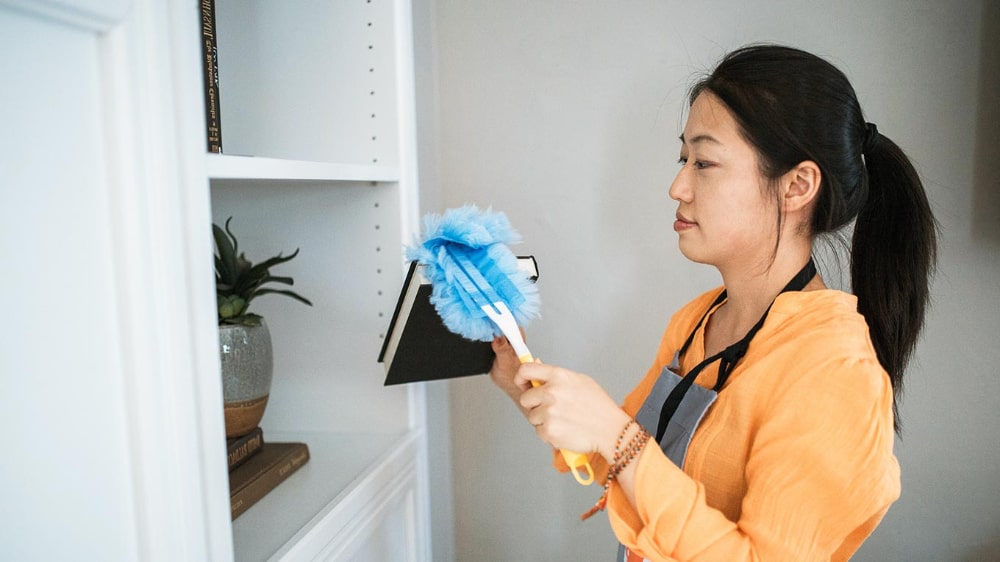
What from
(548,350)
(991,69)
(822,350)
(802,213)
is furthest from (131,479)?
(991,69)

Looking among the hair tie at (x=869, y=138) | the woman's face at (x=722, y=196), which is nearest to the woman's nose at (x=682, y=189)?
the woman's face at (x=722, y=196)

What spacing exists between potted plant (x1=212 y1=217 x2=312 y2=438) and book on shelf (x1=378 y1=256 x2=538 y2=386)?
170 mm

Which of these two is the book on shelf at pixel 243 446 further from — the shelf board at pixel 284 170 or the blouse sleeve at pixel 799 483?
the blouse sleeve at pixel 799 483

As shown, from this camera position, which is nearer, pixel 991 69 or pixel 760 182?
pixel 760 182

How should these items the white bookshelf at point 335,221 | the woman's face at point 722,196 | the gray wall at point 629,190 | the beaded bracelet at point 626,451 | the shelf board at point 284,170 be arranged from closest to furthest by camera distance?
the shelf board at point 284,170 < the beaded bracelet at point 626,451 < the woman's face at point 722,196 < the white bookshelf at point 335,221 < the gray wall at point 629,190

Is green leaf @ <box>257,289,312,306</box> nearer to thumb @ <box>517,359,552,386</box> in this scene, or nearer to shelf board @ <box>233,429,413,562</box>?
shelf board @ <box>233,429,413,562</box>

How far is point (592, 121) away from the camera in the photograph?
4.76 ft

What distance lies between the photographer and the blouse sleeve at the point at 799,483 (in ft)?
2.23

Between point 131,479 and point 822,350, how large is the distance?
673mm

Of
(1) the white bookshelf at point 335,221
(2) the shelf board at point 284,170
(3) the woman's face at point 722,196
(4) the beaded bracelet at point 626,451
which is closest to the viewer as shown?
(2) the shelf board at point 284,170

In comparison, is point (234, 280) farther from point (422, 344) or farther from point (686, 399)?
point (686, 399)

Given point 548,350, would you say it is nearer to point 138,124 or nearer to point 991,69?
point 991,69

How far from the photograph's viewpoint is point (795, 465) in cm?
69

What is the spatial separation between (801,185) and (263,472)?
789 millimetres
